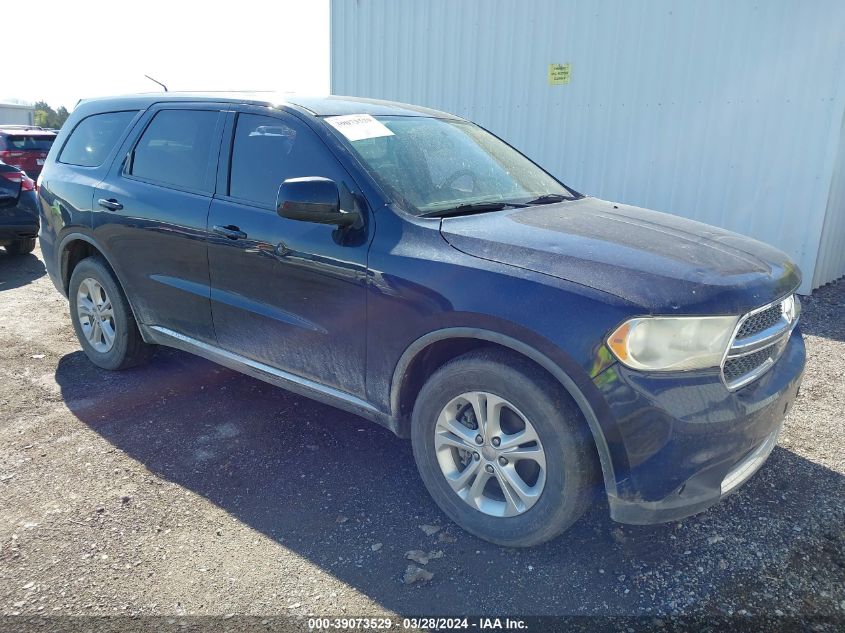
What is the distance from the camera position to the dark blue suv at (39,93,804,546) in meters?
2.27

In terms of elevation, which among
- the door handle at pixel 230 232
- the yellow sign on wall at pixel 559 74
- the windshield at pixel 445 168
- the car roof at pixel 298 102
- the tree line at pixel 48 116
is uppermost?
the yellow sign on wall at pixel 559 74

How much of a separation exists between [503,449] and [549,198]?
159 centimetres

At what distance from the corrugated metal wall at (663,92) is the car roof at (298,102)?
4340 millimetres

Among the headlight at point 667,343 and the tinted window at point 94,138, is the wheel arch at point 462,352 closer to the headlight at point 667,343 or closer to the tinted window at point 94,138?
the headlight at point 667,343

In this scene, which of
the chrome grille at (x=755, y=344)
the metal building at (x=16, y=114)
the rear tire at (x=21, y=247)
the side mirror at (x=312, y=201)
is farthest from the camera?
the metal building at (x=16, y=114)

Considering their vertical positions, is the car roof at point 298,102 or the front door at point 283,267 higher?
the car roof at point 298,102

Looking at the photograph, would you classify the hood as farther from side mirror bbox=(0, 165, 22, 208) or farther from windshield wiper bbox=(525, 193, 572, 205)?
side mirror bbox=(0, 165, 22, 208)

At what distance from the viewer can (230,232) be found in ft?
10.9

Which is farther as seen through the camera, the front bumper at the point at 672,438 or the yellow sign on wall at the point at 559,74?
the yellow sign on wall at the point at 559,74

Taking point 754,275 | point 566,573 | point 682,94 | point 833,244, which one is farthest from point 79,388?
point 833,244

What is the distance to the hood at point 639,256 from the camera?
2.30m

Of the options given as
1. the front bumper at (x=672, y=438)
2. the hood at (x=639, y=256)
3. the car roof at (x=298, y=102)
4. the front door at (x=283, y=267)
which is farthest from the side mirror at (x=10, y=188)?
the front bumper at (x=672, y=438)

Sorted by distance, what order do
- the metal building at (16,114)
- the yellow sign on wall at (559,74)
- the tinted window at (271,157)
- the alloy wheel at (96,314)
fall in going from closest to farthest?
the tinted window at (271,157) < the alloy wheel at (96,314) < the yellow sign on wall at (559,74) < the metal building at (16,114)

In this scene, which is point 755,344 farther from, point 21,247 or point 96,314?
point 21,247
